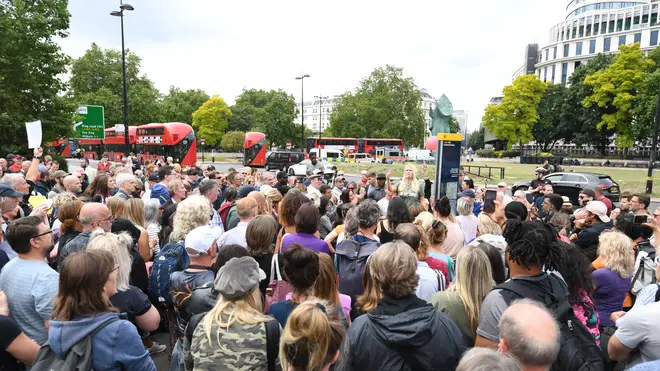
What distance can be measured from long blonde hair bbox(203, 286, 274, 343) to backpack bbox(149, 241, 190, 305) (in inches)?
67.8

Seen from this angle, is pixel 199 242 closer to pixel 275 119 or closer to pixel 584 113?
pixel 584 113

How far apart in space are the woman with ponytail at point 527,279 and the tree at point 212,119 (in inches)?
2924

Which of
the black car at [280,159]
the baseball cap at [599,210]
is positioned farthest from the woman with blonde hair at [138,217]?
the black car at [280,159]

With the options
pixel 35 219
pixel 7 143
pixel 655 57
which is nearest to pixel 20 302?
pixel 35 219

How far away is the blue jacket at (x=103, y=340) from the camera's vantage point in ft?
6.91

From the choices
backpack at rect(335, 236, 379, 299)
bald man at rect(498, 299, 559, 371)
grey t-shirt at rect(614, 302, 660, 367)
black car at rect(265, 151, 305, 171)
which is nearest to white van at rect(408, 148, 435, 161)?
black car at rect(265, 151, 305, 171)

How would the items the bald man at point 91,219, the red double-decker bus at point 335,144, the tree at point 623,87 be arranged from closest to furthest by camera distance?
the bald man at point 91,219
the tree at point 623,87
the red double-decker bus at point 335,144

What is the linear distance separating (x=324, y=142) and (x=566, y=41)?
67.7 metres

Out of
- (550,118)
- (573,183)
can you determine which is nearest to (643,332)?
(573,183)

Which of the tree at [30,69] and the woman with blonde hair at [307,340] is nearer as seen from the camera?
the woman with blonde hair at [307,340]

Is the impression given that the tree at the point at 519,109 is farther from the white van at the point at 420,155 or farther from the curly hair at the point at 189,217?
the curly hair at the point at 189,217

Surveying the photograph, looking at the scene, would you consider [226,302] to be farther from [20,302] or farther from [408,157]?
[408,157]

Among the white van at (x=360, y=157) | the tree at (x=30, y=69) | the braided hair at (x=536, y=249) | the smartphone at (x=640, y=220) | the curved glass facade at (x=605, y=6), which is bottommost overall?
the white van at (x=360, y=157)

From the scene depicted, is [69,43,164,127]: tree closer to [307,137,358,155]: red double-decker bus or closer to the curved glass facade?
[307,137,358,155]: red double-decker bus
